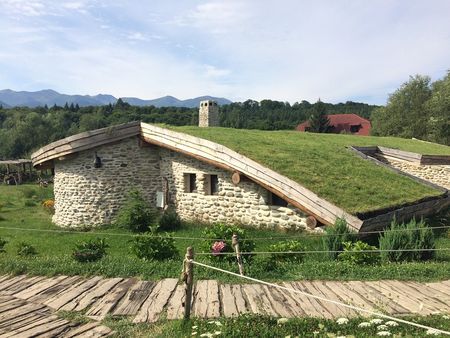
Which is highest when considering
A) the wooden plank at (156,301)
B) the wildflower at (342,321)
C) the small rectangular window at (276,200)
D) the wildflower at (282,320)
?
the small rectangular window at (276,200)

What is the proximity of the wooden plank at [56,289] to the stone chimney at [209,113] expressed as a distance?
16.8 metres

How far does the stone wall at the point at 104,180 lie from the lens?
1415 cm

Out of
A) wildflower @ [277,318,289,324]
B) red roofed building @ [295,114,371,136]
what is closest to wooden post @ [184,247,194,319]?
wildflower @ [277,318,289,324]

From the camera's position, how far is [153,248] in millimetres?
7625

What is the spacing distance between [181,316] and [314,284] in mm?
2373

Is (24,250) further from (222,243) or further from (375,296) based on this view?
(375,296)

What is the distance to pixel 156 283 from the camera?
6.12 m

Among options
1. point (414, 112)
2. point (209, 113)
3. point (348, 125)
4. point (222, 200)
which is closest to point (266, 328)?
point (222, 200)

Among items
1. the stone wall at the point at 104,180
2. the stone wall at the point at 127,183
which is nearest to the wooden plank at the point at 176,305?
the stone wall at the point at 127,183

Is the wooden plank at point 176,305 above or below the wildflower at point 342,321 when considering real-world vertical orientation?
below

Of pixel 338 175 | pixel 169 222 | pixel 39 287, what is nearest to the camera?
pixel 39 287

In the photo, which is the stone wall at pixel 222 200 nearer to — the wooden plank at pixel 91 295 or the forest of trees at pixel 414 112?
the wooden plank at pixel 91 295

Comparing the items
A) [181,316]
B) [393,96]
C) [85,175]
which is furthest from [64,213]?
[393,96]

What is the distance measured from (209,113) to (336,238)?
1538 centimetres
